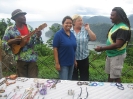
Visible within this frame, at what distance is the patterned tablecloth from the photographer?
2090 mm

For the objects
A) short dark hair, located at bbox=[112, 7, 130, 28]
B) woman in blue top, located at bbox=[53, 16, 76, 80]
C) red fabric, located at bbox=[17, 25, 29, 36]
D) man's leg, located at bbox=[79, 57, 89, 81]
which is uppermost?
short dark hair, located at bbox=[112, 7, 130, 28]

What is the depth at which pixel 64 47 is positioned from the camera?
2.96 m

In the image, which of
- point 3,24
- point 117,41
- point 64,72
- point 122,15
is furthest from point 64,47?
point 3,24

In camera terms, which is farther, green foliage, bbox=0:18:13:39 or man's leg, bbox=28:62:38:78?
green foliage, bbox=0:18:13:39

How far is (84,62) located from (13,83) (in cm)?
146

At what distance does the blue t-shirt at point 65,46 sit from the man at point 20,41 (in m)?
0.42

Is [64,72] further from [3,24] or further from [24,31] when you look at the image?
[3,24]

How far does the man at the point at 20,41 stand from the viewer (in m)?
3.03

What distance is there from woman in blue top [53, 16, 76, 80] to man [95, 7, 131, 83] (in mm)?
449

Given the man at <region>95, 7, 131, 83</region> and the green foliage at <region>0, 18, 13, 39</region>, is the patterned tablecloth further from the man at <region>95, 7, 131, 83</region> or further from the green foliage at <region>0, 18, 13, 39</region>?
the green foliage at <region>0, 18, 13, 39</region>

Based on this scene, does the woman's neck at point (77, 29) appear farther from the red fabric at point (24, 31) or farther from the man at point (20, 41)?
the red fabric at point (24, 31)

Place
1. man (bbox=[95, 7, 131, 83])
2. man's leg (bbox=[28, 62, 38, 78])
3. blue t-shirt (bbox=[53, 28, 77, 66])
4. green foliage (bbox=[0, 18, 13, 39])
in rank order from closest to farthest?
man (bbox=[95, 7, 131, 83])
blue t-shirt (bbox=[53, 28, 77, 66])
man's leg (bbox=[28, 62, 38, 78])
green foliage (bbox=[0, 18, 13, 39])

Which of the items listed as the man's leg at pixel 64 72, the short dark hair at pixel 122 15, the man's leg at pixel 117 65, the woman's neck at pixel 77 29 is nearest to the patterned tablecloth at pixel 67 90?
the man's leg at pixel 64 72

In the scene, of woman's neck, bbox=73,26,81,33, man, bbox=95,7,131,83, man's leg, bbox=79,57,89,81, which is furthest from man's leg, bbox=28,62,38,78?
man, bbox=95,7,131,83
